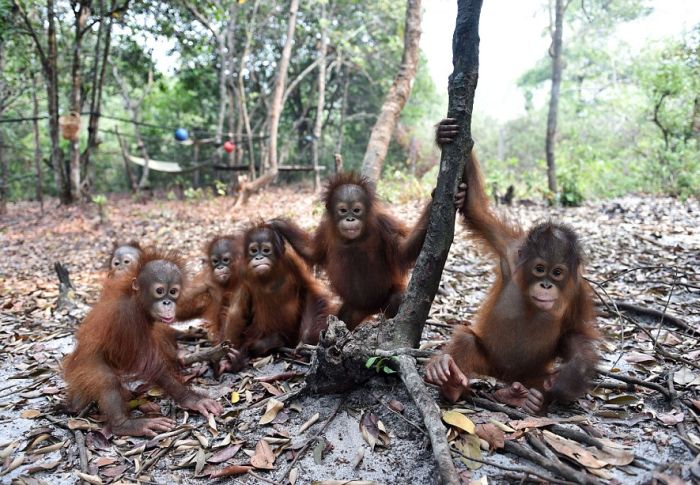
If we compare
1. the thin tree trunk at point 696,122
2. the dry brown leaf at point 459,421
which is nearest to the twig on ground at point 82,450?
the dry brown leaf at point 459,421

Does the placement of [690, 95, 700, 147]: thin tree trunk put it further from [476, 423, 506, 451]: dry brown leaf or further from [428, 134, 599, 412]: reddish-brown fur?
[476, 423, 506, 451]: dry brown leaf

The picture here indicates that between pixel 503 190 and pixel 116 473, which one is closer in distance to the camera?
pixel 116 473

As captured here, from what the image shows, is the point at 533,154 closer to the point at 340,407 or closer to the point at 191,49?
the point at 191,49

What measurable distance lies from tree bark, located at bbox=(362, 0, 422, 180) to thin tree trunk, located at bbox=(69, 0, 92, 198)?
761 cm

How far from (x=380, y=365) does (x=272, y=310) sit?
1433mm

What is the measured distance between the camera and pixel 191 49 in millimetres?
12961

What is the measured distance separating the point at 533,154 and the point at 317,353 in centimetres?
2421

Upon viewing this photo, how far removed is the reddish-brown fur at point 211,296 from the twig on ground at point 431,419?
1855 mm

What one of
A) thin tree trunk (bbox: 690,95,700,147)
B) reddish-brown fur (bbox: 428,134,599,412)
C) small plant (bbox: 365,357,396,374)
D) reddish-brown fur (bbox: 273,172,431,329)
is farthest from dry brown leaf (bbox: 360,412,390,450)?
thin tree trunk (bbox: 690,95,700,147)

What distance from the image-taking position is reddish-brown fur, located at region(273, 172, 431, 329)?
11.5 feet

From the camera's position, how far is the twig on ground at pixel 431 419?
1.81 metres

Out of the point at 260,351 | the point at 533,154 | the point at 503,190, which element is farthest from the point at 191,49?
the point at 533,154

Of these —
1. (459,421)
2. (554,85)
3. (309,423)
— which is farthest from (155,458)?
(554,85)

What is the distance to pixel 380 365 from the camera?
259cm
